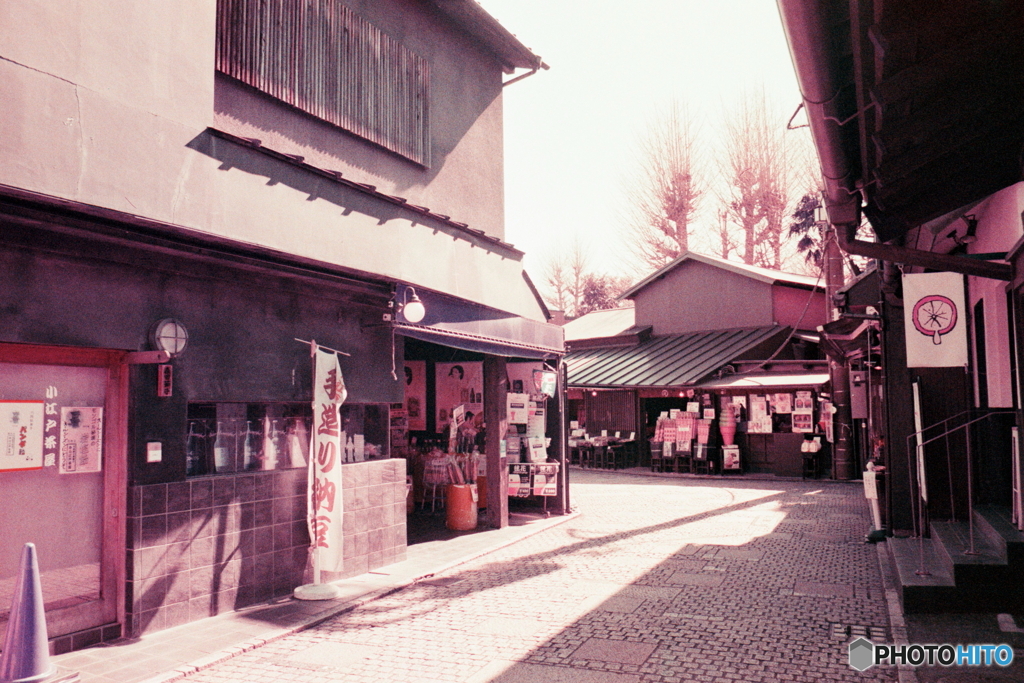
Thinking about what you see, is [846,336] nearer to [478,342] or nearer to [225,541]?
[478,342]

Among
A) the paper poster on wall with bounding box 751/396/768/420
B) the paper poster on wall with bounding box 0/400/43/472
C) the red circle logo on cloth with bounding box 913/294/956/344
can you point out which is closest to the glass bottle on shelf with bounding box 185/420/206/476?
the paper poster on wall with bounding box 0/400/43/472

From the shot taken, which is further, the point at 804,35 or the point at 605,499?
the point at 605,499

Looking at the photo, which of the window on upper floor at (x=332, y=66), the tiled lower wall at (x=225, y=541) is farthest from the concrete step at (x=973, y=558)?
the window on upper floor at (x=332, y=66)

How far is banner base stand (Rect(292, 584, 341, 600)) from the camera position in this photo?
8039 millimetres

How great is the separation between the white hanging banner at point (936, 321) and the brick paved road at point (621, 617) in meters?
2.76

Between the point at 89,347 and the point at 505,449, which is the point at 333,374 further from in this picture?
the point at 505,449

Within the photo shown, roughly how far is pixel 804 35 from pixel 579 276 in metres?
44.7

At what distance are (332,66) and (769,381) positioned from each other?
1571 centimetres

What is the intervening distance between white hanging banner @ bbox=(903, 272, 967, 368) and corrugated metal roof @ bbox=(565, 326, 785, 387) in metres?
13.3

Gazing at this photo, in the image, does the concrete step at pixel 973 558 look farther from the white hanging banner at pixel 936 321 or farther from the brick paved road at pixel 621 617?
the white hanging banner at pixel 936 321

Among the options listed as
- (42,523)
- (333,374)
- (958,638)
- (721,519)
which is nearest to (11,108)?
(42,523)

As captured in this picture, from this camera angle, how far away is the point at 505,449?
12781mm

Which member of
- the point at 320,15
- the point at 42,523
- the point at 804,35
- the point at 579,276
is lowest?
the point at 42,523

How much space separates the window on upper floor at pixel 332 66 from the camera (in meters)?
8.48
